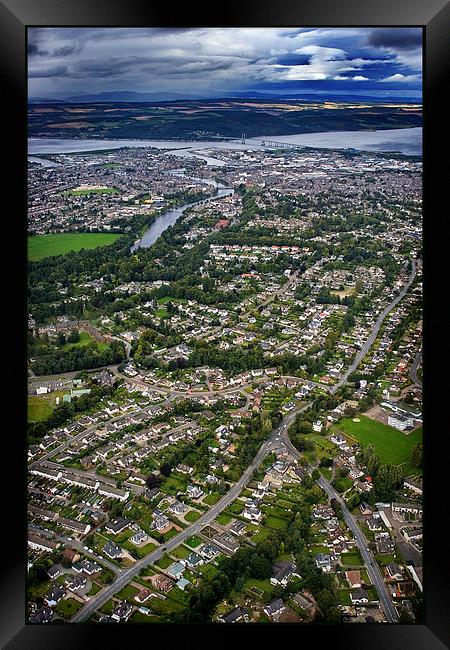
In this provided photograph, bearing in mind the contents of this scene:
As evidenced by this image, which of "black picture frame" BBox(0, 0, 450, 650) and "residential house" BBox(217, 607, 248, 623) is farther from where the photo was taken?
"residential house" BBox(217, 607, 248, 623)

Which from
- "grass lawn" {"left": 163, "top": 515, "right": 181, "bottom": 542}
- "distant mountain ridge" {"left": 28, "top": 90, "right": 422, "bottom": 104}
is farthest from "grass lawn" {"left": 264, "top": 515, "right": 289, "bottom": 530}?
"distant mountain ridge" {"left": 28, "top": 90, "right": 422, "bottom": 104}

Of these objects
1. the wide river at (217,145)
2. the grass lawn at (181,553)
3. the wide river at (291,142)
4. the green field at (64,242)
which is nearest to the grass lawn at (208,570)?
the grass lawn at (181,553)

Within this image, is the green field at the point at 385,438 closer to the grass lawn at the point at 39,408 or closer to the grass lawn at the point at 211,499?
the grass lawn at the point at 211,499

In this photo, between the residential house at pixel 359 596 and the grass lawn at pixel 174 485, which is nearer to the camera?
the residential house at pixel 359 596

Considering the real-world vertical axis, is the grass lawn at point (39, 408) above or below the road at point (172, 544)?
above

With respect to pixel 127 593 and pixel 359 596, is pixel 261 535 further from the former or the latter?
pixel 127 593

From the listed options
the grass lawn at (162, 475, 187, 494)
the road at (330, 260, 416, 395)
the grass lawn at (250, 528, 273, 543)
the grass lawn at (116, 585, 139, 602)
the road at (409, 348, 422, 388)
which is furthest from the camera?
the road at (330, 260, 416, 395)

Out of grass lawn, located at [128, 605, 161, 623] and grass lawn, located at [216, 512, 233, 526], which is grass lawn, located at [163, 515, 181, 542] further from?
grass lawn, located at [128, 605, 161, 623]

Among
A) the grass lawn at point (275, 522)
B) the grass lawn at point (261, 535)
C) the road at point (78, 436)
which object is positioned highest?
the road at point (78, 436)

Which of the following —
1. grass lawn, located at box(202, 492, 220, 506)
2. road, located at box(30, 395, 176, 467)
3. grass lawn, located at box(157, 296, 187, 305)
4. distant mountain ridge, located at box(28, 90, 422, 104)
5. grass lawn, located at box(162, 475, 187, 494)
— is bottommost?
grass lawn, located at box(202, 492, 220, 506)
